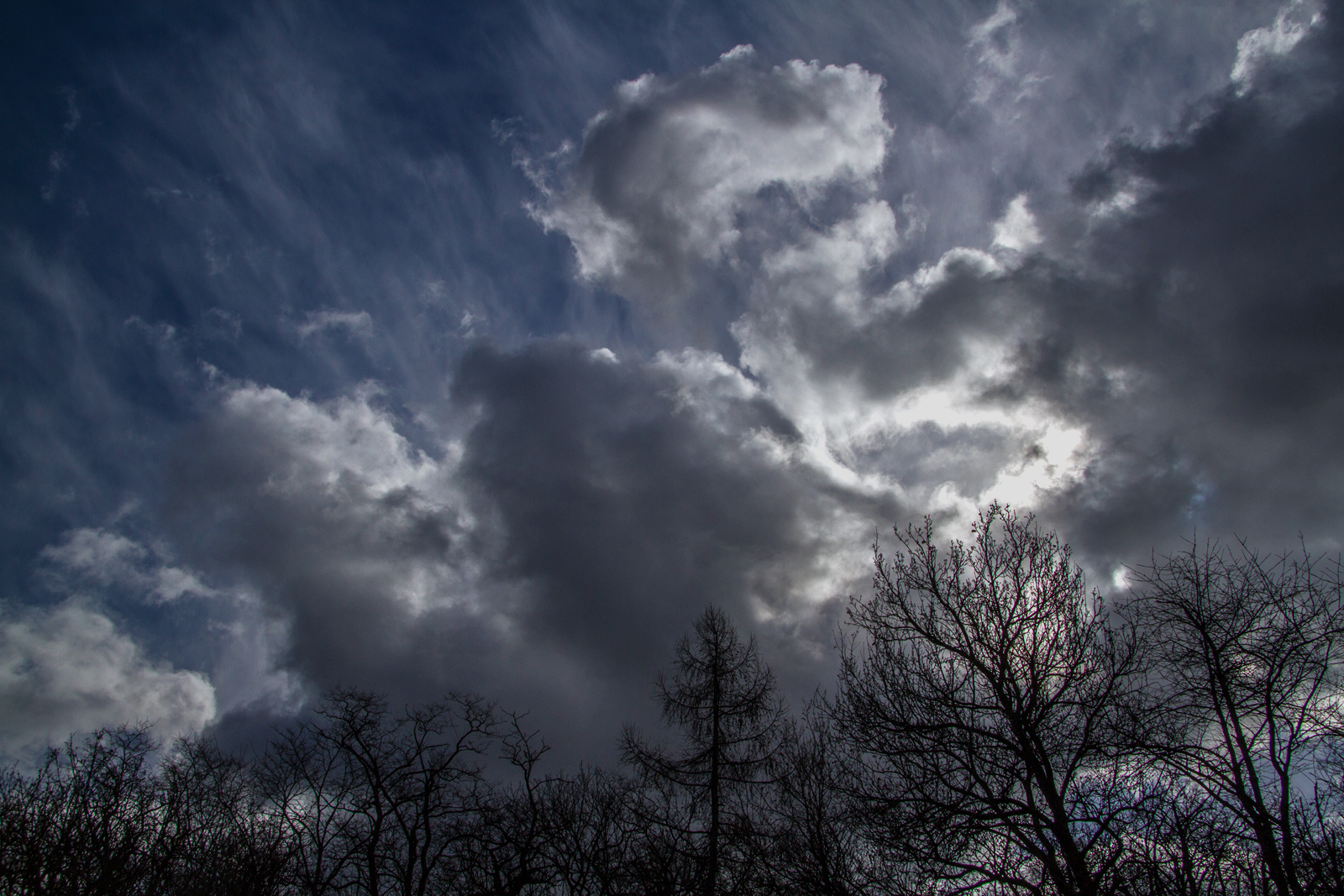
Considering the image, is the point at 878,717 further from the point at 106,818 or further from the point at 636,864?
the point at 106,818

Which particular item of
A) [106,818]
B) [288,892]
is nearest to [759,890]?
[288,892]

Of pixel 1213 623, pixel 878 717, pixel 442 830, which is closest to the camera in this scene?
pixel 878 717

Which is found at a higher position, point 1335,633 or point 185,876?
point 1335,633

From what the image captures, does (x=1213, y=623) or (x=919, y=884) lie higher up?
(x=1213, y=623)

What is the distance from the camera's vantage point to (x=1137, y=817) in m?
8.77

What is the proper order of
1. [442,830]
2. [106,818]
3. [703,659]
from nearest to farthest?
[106,818] < [442,830] < [703,659]

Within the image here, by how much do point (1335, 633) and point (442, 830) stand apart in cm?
1664

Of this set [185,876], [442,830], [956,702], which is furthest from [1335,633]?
[185,876]

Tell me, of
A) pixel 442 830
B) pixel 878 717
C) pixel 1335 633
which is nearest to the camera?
pixel 878 717

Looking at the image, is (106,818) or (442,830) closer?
(106,818)

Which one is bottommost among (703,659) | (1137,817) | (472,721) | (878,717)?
(1137,817)

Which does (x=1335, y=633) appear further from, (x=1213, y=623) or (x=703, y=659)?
(x=703, y=659)

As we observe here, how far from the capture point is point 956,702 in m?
9.23

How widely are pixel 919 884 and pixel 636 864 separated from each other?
400 cm
